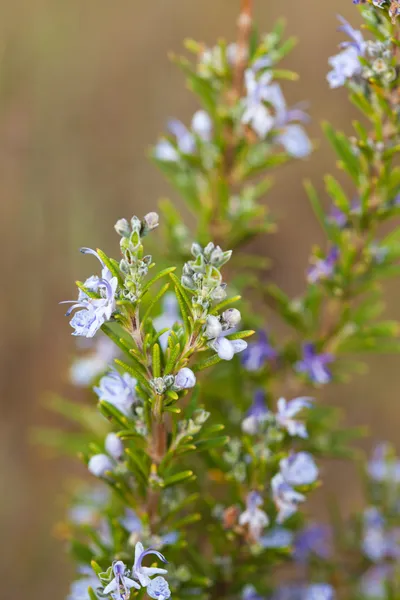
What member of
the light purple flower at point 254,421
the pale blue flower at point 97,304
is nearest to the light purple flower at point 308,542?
the light purple flower at point 254,421

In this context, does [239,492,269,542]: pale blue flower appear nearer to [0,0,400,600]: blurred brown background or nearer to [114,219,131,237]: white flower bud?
[114,219,131,237]: white flower bud

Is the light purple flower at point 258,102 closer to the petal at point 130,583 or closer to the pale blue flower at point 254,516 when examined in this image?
the pale blue flower at point 254,516

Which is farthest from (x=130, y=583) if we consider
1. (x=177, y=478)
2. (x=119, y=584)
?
(x=177, y=478)

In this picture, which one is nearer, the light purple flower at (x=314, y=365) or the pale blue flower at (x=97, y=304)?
the pale blue flower at (x=97, y=304)

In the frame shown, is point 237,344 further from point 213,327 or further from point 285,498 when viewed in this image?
point 285,498

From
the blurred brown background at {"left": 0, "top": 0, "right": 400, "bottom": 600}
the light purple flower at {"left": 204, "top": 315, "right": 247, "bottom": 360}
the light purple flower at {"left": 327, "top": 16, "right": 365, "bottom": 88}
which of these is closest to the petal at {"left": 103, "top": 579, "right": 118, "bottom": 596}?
the light purple flower at {"left": 204, "top": 315, "right": 247, "bottom": 360}

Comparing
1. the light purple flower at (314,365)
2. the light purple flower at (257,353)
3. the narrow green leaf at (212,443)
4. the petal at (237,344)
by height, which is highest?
the light purple flower at (257,353)

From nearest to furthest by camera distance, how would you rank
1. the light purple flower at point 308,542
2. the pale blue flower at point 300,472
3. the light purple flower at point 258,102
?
1. the pale blue flower at point 300,472
2. the light purple flower at point 258,102
3. the light purple flower at point 308,542
